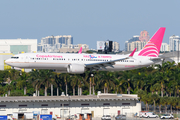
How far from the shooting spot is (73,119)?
77.8 meters

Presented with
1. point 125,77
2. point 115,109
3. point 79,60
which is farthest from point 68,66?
point 125,77

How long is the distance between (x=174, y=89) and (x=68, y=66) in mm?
57398

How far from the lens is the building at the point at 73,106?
282 feet

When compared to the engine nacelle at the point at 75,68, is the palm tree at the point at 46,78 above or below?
below

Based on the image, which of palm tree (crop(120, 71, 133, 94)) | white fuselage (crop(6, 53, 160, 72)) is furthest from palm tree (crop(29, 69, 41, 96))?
white fuselage (crop(6, 53, 160, 72))

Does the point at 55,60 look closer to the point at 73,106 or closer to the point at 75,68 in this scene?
the point at 75,68

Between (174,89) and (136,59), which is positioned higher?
(136,59)

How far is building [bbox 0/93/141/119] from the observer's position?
8588cm

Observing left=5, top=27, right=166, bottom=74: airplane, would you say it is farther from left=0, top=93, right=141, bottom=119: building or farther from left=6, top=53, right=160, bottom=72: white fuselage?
left=0, top=93, right=141, bottom=119: building

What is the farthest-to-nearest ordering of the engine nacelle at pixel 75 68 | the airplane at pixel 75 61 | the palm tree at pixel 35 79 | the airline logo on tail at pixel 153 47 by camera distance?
the palm tree at pixel 35 79 → the airline logo on tail at pixel 153 47 → the engine nacelle at pixel 75 68 → the airplane at pixel 75 61

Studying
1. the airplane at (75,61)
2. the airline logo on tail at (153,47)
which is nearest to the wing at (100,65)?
the airplane at (75,61)

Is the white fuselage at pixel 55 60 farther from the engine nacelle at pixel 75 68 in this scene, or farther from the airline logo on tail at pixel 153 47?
the airline logo on tail at pixel 153 47

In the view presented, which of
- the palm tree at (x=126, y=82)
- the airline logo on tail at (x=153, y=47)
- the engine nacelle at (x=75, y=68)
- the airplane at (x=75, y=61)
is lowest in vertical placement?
the palm tree at (x=126, y=82)

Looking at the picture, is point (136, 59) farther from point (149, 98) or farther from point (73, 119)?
point (149, 98)
